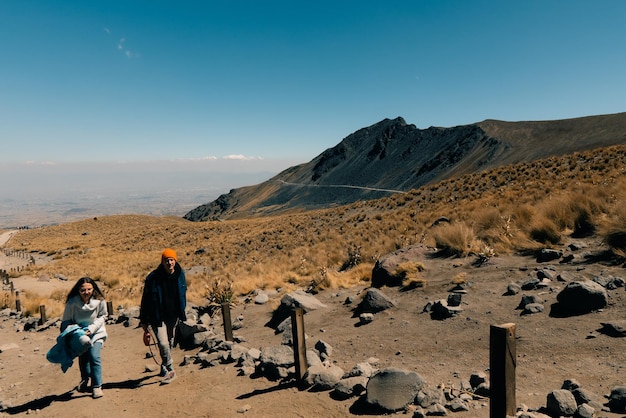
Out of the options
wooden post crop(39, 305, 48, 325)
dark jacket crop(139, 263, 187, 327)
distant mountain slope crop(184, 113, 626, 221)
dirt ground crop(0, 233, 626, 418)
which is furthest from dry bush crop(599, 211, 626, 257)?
distant mountain slope crop(184, 113, 626, 221)

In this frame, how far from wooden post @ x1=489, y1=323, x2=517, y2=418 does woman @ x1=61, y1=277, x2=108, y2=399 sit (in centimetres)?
575

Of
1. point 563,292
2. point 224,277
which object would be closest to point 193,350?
point 563,292

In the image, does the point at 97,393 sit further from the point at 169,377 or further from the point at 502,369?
the point at 502,369

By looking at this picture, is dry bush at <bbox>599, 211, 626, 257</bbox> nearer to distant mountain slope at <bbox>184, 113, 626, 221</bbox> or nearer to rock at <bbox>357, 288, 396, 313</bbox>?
rock at <bbox>357, 288, 396, 313</bbox>

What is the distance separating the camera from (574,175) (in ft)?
64.7

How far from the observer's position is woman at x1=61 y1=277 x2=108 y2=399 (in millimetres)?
5609

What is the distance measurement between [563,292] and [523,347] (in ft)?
5.49

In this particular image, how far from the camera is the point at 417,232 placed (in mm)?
17328

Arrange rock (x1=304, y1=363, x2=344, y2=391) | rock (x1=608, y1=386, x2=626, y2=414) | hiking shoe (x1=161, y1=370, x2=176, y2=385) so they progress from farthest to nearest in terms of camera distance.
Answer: hiking shoe (x1=161, y1=370, x2=176, y2=385) < rock (x1=304, y1=363, x2=344, y2=391) < rock (x1=608, y1=386, x2=626, y2=414)

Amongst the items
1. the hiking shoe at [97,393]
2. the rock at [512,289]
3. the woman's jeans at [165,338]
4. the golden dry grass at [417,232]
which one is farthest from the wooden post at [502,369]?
the golden dry grass at [417,232]

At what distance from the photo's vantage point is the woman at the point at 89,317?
18.4 feet

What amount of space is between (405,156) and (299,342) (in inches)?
4117

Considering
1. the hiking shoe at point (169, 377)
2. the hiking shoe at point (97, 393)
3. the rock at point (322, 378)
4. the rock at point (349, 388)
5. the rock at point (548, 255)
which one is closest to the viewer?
the rock at point (349, 388)

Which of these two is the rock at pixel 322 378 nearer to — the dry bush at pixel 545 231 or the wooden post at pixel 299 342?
the wooden post at pixel 299 342
